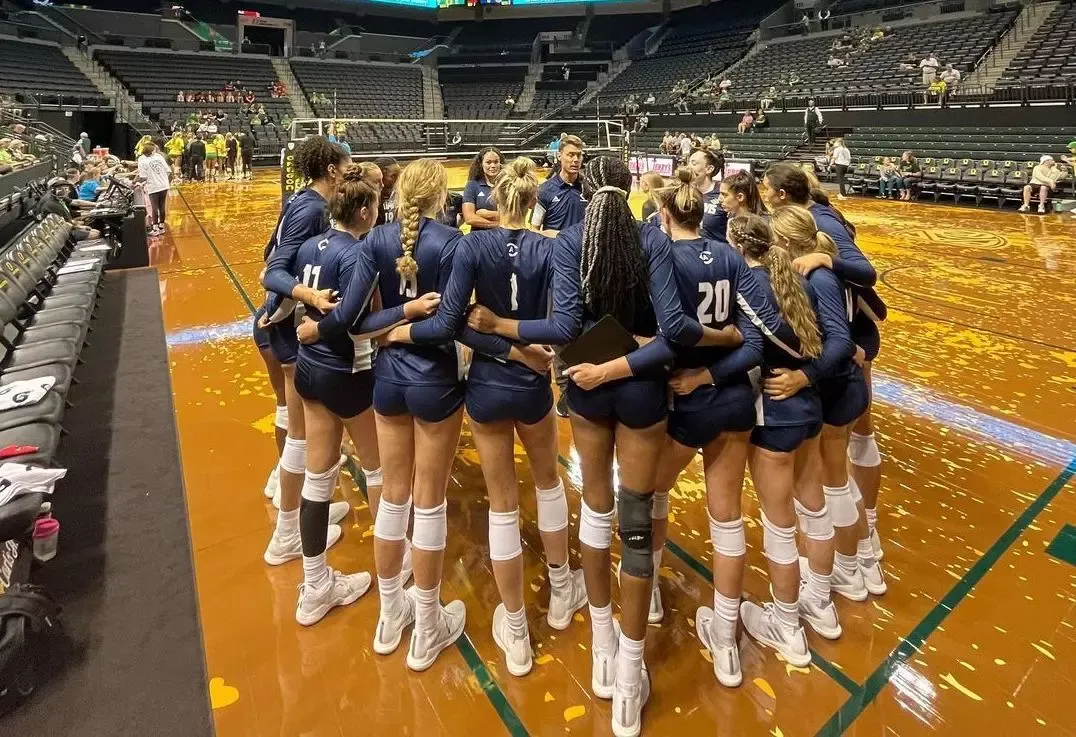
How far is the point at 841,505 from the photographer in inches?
91.0

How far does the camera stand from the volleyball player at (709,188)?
319 cm

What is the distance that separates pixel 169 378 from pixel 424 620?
11.7 feet

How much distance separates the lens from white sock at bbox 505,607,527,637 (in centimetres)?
210

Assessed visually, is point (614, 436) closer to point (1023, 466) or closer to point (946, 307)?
point (1023, 466)

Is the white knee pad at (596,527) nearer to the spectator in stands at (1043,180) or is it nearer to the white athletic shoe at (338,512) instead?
the white athletic shoe at (338,512)

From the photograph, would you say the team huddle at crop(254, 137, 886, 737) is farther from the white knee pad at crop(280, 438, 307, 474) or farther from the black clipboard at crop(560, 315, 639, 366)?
the white knee pad at crop(280, 438, 307, 474)

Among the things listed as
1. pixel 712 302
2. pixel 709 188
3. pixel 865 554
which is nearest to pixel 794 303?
pixel 712 302

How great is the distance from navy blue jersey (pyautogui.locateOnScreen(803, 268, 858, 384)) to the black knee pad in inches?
27.4

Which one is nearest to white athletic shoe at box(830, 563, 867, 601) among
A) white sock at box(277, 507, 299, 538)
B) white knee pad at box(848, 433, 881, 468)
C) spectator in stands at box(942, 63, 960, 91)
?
white knee pad at box(848, 433, 881, 468)

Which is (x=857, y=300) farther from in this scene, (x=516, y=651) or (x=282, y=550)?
(x=282, y=550)

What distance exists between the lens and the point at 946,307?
5.97 meters

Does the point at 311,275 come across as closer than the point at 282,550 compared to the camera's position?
Yes

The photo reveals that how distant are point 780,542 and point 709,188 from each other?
209 cm

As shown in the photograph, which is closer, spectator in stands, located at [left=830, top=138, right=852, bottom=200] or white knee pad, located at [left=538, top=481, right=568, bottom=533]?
white knee pad, located at [left=538, top=481, right=568, bottom=533]
